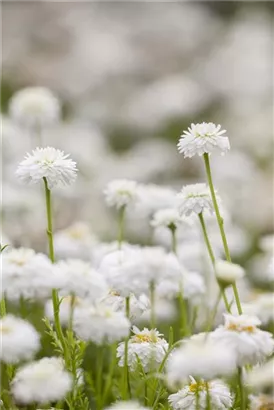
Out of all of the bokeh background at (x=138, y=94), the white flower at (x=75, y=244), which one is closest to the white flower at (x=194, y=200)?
the white flower at (x=75, y=244)

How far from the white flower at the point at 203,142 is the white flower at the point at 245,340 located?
1.38ft

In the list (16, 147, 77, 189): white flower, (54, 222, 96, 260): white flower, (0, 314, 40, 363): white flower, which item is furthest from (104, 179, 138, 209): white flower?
(0, 314, 40, 363): white flower

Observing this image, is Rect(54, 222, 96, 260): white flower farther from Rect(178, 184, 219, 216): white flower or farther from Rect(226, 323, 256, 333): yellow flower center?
Rect(226, 323, 256, 333): yellow flower center

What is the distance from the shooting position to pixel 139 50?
7105 millimetres

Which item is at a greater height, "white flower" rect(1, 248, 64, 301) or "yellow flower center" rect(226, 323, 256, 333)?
"white flower" rect(1, 248, 64, 301)

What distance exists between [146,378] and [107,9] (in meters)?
7.05

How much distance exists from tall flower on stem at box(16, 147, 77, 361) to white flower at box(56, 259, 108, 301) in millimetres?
225

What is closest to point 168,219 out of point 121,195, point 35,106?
point 121,195

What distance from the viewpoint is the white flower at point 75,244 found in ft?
9.08

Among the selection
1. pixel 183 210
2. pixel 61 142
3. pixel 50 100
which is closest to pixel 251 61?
pixel 61 142

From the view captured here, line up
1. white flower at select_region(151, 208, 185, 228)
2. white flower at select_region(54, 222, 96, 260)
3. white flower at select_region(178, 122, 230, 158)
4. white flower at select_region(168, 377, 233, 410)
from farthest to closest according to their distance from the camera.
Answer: white flower at select_region(54, 222, 96, 260) → white flower at select_region(151, 208, 185, 228) → white flower at select_region(178, 122, 230, 158) → white flower at select_region(168, 377, 233, 410)

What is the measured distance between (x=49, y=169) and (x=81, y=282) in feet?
1.14

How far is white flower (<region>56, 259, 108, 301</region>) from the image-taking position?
4.56 ft

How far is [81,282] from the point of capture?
1.39 m
